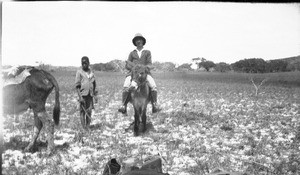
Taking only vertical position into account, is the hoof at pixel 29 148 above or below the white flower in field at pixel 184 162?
above

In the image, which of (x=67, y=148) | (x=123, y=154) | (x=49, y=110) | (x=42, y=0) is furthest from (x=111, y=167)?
(x=49, y=110)

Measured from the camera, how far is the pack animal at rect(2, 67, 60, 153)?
5828 mm

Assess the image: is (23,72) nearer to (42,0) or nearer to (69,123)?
(42,0)

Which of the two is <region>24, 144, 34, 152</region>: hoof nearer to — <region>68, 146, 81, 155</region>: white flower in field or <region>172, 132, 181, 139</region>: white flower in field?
<region>68, 146, 81, 155</region>: white flower in field

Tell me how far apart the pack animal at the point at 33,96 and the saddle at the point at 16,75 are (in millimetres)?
63

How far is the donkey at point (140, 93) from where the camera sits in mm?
6871

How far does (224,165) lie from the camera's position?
540 cm

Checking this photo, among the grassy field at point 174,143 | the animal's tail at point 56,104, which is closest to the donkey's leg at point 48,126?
the animal's tail at point 56,104

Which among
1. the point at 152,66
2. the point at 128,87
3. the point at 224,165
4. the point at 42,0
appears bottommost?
the point at 224,165

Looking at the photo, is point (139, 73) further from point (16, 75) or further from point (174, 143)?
point (16, 75)

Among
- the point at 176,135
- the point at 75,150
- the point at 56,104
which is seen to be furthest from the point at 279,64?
the point at 56,104

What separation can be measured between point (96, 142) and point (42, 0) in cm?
351

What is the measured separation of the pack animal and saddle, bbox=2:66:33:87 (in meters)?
0.06

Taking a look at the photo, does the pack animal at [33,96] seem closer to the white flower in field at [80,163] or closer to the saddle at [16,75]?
the saddle at [16,75]
